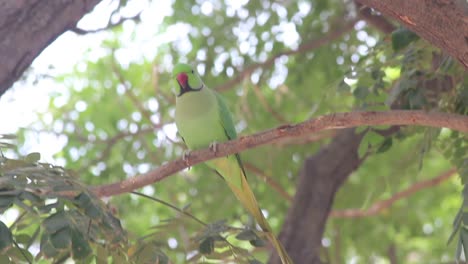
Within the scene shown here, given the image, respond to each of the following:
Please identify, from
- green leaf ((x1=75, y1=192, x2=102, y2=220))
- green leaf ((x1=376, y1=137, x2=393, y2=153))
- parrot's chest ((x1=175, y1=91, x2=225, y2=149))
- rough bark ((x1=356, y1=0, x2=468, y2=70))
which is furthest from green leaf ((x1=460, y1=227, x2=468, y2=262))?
parrot's chest ((x1=175, y1=91, x2=225, y2=149))

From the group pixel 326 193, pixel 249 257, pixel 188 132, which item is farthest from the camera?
pixel 326 193

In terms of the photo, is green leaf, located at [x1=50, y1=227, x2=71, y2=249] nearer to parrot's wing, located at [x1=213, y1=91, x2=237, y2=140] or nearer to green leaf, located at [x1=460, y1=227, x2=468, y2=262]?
green leaf, located at [x1=460, y1=227, x2=468, y2=262]

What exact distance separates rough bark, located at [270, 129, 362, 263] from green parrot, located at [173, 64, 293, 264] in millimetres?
836

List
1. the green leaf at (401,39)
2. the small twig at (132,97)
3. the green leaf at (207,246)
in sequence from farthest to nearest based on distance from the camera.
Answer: the small twig at (132,97)
the green leaf at (401,39)
the green leaf at (207,246)

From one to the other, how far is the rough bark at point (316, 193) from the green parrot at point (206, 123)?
84cm

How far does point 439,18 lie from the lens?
2094 mm

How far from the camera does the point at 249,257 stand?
2453 millimetres

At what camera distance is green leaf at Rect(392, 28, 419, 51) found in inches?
101

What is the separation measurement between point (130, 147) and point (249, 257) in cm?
295

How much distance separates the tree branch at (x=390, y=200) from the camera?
4.77 meters

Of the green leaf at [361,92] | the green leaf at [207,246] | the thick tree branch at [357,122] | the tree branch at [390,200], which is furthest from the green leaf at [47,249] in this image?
the tree branch at [390,200]

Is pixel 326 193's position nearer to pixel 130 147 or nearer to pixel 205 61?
pixel 205 61

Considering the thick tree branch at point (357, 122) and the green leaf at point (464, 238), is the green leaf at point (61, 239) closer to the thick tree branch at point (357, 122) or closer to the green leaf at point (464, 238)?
the thick tree branch at point (357, 122)

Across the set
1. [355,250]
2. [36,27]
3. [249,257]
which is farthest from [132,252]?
[355,250]
